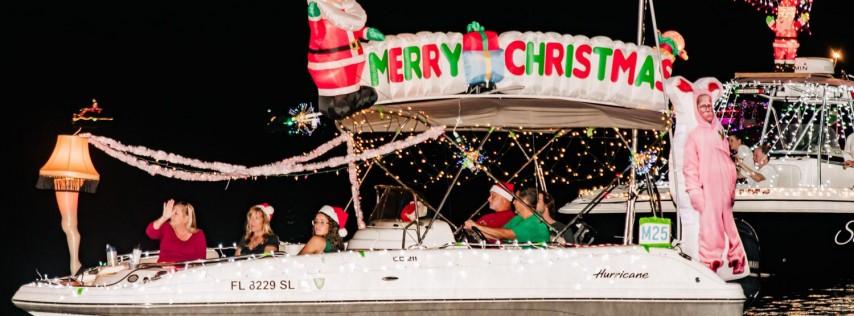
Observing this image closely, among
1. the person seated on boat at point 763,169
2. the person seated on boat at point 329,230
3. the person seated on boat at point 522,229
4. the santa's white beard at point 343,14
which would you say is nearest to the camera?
the santa's white beard at point 343,14

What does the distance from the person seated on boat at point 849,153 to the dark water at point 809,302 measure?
2.56 m

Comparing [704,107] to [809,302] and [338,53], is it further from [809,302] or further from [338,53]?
[809,302]

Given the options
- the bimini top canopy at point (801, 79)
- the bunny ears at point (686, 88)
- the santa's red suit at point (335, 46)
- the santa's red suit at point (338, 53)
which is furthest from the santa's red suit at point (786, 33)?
the santa's red suit at point (335, 46)

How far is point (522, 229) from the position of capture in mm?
12898

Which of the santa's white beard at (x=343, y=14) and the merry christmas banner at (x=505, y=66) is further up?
the santa's white beard at (x=343, y=14)

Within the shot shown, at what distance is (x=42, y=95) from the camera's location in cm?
2366

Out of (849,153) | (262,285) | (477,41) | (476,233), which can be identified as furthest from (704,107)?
(849,153)

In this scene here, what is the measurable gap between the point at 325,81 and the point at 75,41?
14179 mm

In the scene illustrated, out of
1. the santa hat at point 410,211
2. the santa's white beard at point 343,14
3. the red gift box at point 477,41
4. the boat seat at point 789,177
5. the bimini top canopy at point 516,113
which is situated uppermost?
the santa's white beard at point 343,14

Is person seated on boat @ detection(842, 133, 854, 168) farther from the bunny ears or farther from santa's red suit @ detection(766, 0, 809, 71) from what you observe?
the bunny ears

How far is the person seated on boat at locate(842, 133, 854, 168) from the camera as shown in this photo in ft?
66.3

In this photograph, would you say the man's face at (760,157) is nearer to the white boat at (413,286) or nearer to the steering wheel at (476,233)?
the white boat at (413,286)

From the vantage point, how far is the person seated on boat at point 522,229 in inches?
503

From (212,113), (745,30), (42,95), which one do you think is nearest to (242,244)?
(42,95)
